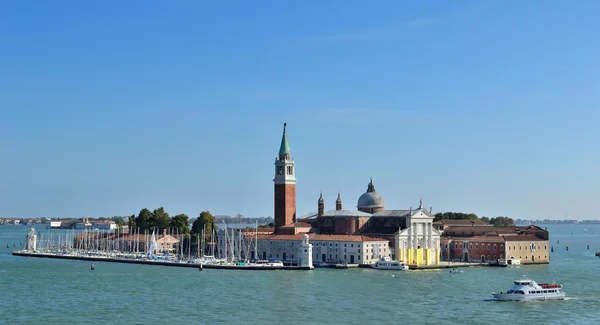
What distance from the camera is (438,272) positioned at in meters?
49.8

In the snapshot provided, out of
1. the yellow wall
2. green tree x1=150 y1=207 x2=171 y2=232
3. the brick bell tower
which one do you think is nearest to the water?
the yellow wall

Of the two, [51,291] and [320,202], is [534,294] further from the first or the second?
[320,202]

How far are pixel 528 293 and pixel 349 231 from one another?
2627 cm

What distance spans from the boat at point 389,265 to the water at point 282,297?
171cm

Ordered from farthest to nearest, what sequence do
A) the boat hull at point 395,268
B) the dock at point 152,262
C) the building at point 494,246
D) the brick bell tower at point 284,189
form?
the brick bell tower at point 284,189, the building at point 494,246, the dock at point 152,262, the boat hull at point 395,268

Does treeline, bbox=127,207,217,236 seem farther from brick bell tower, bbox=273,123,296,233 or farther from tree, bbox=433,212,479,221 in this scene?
tree, bbox=433,212,479,221

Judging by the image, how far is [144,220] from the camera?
75062 mm

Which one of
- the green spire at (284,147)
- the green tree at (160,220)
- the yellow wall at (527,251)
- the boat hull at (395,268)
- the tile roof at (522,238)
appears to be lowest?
the boat hull at (395,268)

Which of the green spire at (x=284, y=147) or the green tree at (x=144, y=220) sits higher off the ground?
the green spire at (x=284, y=147)

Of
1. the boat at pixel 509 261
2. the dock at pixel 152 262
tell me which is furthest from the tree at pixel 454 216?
the dock at pixel 152 262

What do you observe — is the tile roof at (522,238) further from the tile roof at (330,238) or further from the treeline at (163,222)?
the treeline at (163,222)

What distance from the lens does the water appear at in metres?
29.6

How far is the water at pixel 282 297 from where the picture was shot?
2959cm

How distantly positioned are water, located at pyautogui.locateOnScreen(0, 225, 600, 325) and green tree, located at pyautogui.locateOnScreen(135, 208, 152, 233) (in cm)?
2277
